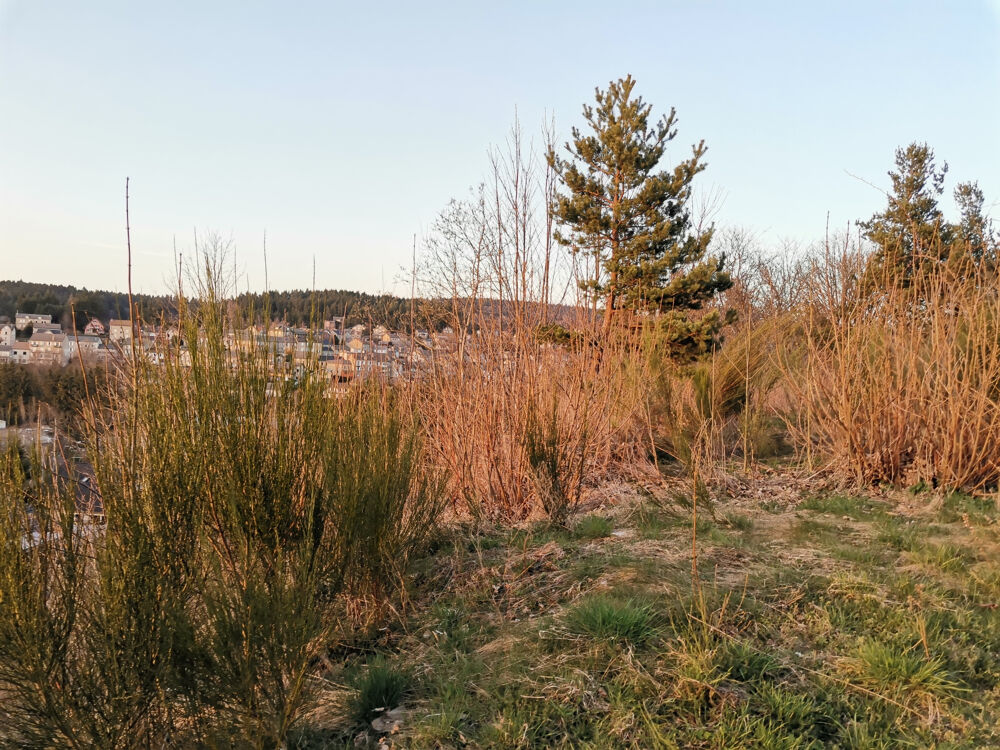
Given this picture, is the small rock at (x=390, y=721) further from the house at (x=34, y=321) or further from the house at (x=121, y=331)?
the house at (x=34, y=321)

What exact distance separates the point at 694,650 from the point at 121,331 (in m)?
2.55

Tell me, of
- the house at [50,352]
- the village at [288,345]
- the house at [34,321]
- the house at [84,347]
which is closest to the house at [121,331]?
A: the village at [288,345]

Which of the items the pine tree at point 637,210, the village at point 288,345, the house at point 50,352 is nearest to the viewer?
the village at point 288,345

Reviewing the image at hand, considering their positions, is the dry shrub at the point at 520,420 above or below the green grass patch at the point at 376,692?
above

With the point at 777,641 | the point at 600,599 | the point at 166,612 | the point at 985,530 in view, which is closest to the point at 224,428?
the point at 166,612

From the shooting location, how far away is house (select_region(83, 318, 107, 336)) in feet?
9.15

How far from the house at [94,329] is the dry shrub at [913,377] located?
15.7ft

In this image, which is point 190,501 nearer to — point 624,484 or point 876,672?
point 876,672

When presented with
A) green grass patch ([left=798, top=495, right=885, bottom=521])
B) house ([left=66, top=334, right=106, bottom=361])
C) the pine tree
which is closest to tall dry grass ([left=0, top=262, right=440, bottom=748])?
house ([left=66, top=334, right=106, bottom=361])

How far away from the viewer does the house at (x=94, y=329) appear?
2789 millimetres

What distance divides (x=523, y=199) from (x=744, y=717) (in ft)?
11.5

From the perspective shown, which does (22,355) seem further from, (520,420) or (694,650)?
(694,650)

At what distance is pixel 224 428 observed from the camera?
2420 millimetres

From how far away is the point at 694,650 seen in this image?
7.70 ft
